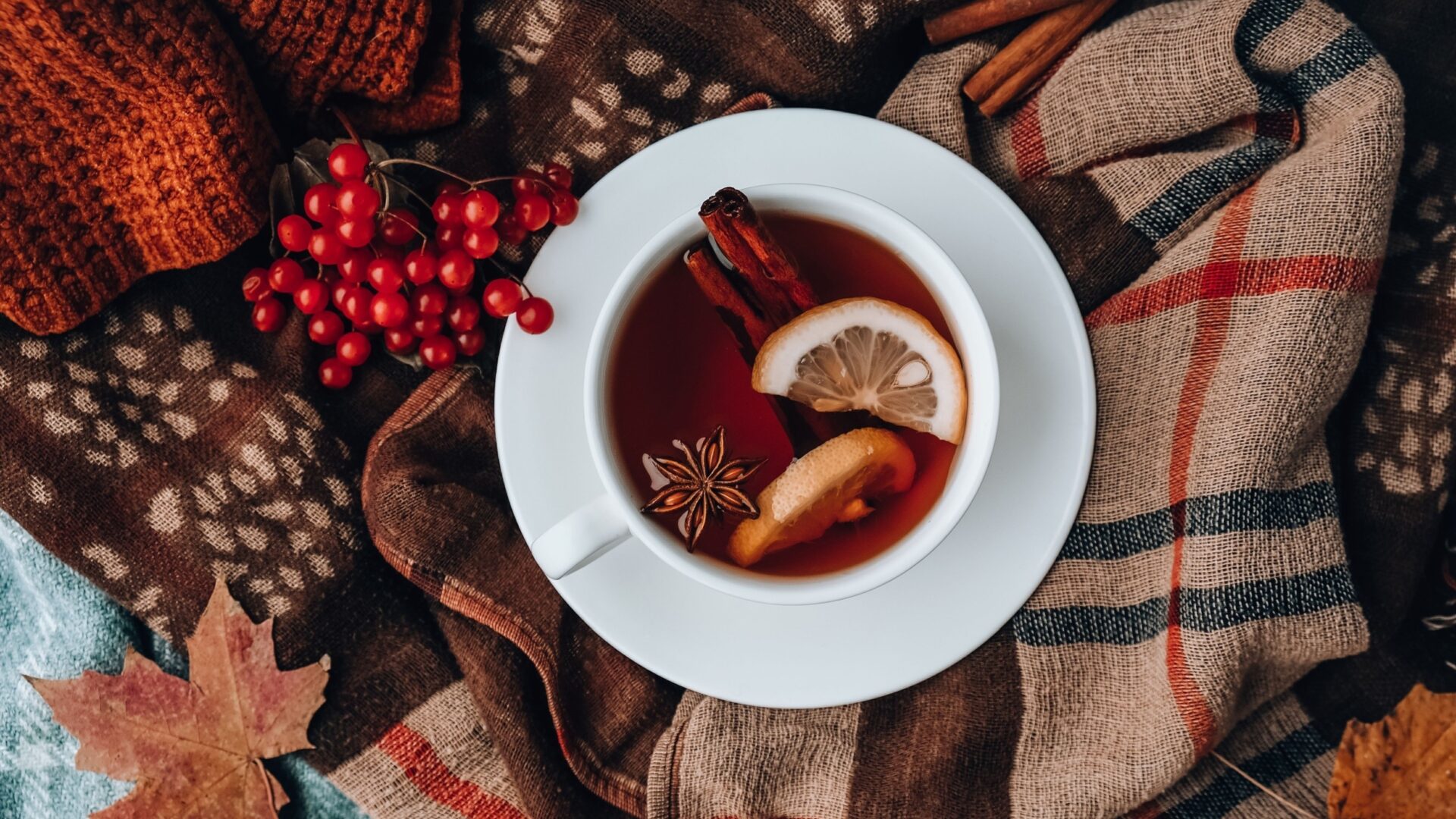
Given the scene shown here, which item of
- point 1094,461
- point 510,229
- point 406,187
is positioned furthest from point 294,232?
point 1094,461

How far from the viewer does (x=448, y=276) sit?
3.83ft

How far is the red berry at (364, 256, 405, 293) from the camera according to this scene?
3.84 feet

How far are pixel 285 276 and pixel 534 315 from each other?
13.5 inches

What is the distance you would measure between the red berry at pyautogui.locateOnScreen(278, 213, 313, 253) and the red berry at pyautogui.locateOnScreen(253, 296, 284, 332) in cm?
9

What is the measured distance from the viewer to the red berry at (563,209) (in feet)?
3.73

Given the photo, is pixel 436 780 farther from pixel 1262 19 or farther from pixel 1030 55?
pixel 1262 19

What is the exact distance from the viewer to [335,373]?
1.26 metres

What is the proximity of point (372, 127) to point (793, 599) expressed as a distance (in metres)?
0.79

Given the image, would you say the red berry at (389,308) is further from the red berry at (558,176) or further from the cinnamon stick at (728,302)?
the cinnamon stick at (728,302)

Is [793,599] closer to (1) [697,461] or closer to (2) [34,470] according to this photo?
(1) [697,461]

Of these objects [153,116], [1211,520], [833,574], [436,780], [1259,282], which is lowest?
[436,780]

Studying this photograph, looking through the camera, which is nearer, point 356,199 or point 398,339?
point 356,199

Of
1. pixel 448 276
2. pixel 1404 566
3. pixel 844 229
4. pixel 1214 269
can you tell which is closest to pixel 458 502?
pixel 448 276

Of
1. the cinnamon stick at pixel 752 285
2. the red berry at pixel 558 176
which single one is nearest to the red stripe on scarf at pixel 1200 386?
the cinnamon stick at pixel 752 285
